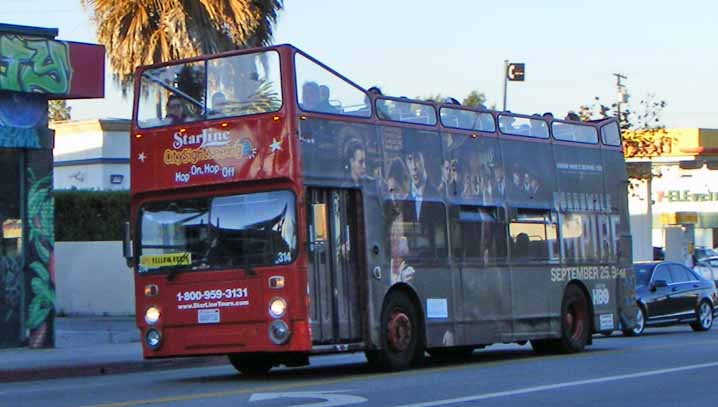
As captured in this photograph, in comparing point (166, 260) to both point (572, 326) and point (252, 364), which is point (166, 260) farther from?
point (572, 326)

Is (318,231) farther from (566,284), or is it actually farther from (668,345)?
(668,345)

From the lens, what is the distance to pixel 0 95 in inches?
847

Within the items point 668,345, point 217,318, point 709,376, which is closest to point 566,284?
point 668,345

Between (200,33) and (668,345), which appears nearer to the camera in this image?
(668,345)

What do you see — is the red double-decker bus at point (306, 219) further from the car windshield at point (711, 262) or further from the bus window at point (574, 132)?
the car windshield at point (711, 262)

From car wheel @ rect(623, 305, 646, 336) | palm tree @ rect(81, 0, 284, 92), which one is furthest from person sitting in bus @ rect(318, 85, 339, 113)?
palm tree @ rect(81, 0, 284, 92)

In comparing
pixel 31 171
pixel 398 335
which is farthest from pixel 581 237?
pixel 31 171

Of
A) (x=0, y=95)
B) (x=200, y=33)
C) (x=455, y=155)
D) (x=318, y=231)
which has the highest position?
(x=200, y=33)

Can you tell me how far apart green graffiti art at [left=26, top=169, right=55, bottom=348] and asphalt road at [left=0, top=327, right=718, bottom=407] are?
3.64 m

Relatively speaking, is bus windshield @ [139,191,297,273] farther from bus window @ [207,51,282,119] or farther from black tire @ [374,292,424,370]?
black tire @ [374,292,424,370]

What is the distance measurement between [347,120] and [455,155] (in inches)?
95.8

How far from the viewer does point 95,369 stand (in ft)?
62.7

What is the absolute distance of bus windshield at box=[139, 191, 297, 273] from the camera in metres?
15.0

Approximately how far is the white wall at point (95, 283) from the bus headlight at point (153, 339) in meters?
14.5
